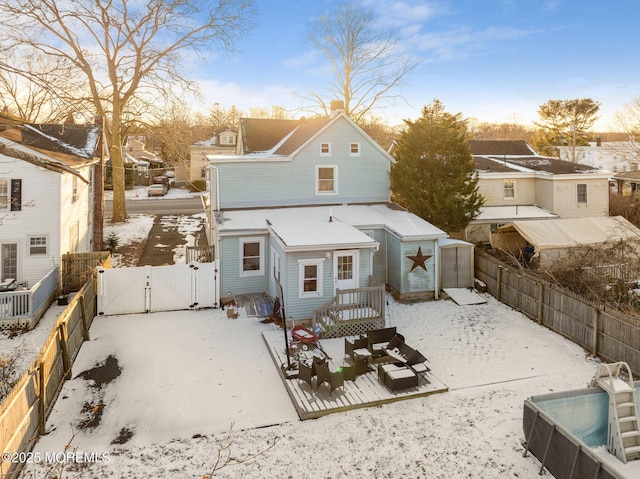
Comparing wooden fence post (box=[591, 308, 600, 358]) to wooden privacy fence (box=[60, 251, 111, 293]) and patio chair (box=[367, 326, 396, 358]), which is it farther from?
wooden privacy fence (box=[60, 251, 111, 293])

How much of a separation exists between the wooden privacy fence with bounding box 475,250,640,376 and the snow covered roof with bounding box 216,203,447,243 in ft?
10.2

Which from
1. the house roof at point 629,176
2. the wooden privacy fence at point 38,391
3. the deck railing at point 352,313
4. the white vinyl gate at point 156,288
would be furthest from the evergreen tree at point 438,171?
the house roof at point 629,176

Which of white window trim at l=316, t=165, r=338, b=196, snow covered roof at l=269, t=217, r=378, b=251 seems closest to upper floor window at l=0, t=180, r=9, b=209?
snow covered roof at l=269, t=217, r=378, b=251

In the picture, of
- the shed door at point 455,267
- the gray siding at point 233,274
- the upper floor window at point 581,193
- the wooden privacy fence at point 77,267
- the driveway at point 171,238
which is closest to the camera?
the gray siding at point 233,274

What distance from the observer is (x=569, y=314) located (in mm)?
13594

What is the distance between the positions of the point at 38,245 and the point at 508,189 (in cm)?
2708

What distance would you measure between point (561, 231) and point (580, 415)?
609 inches

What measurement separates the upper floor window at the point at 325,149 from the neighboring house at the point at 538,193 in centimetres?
1073

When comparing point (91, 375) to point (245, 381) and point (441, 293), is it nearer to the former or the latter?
point (245, 381)

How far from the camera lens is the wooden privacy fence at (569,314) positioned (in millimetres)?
11438

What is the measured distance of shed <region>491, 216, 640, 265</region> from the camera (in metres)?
20.6

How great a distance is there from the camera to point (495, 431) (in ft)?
29.2

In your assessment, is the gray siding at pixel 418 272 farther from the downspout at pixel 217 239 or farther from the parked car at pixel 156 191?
the parked car at pixel 156 191

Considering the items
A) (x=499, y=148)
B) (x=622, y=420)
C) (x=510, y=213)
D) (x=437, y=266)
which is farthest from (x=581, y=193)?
(x=622, y=420)
